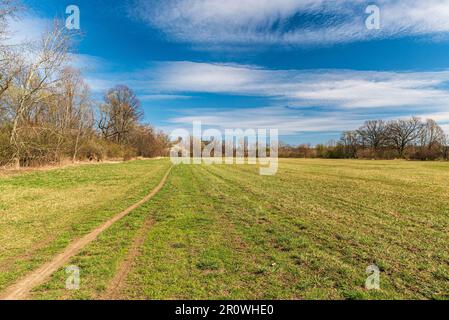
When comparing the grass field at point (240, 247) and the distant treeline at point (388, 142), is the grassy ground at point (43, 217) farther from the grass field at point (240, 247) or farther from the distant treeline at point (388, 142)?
the distant treeline at point (388, 142)

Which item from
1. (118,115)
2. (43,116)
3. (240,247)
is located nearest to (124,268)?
(240,247)

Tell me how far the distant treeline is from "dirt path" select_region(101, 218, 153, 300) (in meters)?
96.3

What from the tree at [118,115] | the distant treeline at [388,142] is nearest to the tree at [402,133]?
the distant treeline at [388,142]

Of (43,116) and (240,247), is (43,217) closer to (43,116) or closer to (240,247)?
(240,247)

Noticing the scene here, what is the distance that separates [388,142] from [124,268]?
379ft

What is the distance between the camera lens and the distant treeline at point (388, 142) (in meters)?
91.5

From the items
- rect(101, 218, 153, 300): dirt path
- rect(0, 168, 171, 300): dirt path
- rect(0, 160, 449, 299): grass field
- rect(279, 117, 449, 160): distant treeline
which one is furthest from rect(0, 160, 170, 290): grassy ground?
rect(279, 117, 449, 160): distant treeline

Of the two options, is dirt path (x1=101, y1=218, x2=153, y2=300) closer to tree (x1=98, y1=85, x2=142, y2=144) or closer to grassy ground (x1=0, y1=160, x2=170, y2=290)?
grassy ground (x1=0, y1=160, x2=170, y2=290)

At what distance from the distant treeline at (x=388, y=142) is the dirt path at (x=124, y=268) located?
96333mm

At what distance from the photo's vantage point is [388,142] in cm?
10075

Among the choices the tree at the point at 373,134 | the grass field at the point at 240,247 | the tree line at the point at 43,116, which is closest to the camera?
the grass field at the point at 240,247

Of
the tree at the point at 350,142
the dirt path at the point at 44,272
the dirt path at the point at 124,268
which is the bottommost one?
the dirt path at the point at 44,272

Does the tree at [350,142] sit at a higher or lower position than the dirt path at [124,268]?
higher
